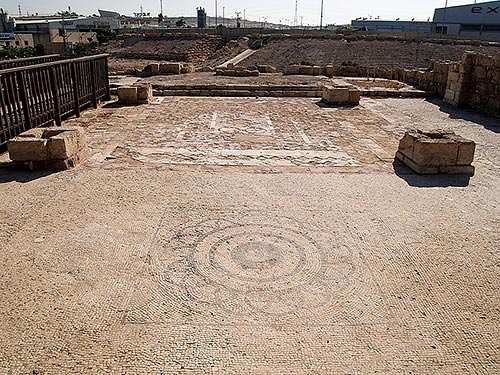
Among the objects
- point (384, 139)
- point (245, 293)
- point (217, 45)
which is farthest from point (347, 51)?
point (245, 293)

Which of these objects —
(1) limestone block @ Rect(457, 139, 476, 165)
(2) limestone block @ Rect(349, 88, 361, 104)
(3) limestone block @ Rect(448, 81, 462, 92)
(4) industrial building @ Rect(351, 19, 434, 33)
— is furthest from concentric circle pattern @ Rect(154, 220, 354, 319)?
(4) industrial building @ Rect(351, 19, 434, 33)

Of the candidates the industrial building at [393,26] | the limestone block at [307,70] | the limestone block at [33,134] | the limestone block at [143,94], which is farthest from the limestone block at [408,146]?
the industrial building at [393,26]

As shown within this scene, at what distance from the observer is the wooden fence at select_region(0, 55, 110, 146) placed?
27.5ft

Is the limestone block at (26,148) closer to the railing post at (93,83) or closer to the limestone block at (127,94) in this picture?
the railing post at (93,83)

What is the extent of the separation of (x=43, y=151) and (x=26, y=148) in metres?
0.28

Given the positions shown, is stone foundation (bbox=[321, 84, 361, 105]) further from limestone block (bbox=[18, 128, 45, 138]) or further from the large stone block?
limestone block (bbox=[18, 128, 45, 138])

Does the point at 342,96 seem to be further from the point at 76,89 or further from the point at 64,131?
the point at 64,131

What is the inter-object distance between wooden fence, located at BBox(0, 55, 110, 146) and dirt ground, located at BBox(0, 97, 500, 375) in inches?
60.8

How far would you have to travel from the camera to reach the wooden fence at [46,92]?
8.37 meters

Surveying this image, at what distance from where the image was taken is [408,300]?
4.16 m

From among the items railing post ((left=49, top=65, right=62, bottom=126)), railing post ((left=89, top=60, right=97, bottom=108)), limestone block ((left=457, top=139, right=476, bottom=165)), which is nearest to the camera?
limestone block ((left=457, top=139, right=476, bottom=165))

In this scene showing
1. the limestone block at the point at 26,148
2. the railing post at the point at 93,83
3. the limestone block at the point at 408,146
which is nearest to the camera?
the limestone block at the point at 26,148

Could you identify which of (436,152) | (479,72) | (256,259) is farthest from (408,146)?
(479,72)

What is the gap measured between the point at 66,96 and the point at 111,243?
25.2ft
